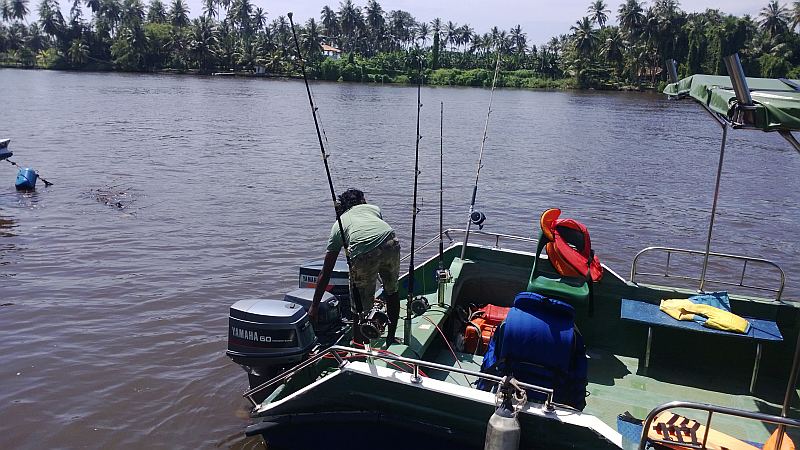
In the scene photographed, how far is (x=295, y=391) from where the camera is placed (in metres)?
4.74

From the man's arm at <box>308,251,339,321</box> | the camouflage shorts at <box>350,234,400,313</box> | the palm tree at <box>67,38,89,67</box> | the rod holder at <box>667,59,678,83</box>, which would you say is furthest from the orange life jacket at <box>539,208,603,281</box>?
the palm tree at <box>67,38,89,67</box>

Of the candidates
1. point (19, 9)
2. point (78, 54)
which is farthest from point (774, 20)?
point (19, 9)

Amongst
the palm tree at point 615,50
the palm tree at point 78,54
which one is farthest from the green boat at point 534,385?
the palm tree at point 78,54

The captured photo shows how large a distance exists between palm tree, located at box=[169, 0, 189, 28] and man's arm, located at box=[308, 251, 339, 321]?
376 feet

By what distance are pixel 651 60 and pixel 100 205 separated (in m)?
69.3

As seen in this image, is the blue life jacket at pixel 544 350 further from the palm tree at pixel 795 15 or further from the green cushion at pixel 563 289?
the palm tree at pixel 795 15

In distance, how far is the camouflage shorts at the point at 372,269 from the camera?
199 inches

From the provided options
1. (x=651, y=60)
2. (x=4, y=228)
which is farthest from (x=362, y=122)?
(x=651, y=60)

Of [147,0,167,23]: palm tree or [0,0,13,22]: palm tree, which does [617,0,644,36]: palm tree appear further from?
[0,0,13,22]: palm tree

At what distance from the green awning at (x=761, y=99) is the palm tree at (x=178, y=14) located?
11526cm

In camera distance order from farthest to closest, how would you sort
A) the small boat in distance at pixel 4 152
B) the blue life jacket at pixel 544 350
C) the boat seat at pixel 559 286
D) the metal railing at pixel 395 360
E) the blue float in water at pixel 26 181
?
1. the blue float in water at pixel 26 181
2. the small boat in distance at pixel 4 152
3. the boat seat at pixel 559 286
4. the blue life jacket at pixel 544 350
5. the metal railing at pixel 395 360

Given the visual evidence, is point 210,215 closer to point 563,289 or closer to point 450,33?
point 563,289

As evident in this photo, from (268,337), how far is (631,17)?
77930mm

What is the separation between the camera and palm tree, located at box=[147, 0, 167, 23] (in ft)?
368
